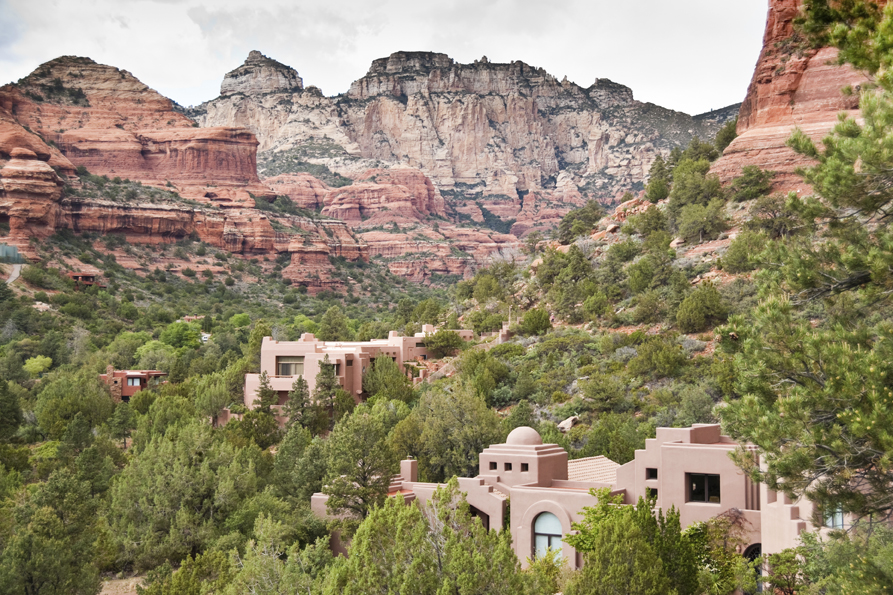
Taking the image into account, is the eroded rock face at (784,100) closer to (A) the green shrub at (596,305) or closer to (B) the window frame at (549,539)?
(A) the green shrub at (596,305)

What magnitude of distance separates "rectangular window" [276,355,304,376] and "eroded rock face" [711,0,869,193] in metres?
32.5

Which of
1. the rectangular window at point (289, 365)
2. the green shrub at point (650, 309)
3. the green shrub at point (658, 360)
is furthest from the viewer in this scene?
the green shrub at point (650, 309)

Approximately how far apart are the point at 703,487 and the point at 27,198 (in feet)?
324

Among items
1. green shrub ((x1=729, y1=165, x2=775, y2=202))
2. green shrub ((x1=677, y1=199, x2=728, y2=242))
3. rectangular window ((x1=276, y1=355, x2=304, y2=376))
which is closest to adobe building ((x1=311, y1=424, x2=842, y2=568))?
rectangular window ((x1=276, y1=355, x2=304, y2=376))

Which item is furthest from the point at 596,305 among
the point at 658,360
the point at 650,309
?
the point at 658,360

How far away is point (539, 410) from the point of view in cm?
4475

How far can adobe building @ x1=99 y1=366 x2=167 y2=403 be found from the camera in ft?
189

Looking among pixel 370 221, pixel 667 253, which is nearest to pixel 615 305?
pixel 667 253

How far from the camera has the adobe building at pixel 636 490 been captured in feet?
69.3

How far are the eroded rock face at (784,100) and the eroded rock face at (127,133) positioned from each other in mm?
87047

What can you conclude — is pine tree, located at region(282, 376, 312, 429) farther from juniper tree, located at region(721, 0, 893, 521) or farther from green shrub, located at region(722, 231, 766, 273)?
juniper tree, located at region(721, 0, 893, 521)

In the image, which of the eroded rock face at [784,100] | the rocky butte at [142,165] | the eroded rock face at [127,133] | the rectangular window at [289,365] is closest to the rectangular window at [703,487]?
the rectangular window at [289,365]

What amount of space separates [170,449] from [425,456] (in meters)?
10.6

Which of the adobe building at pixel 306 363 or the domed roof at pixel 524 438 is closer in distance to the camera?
the domed roof at pixel 524 438
